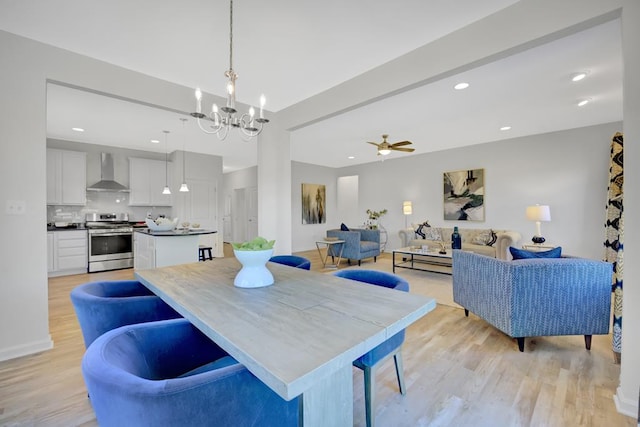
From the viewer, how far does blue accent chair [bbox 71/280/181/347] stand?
4.62 feet

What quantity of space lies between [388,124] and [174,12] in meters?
3.34

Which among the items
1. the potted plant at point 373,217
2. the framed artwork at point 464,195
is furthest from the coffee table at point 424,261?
the potted plant at point 373,217

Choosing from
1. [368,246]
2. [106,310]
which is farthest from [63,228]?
[368,246]

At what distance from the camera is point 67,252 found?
4.93m

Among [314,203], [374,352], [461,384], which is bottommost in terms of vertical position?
[461,384]

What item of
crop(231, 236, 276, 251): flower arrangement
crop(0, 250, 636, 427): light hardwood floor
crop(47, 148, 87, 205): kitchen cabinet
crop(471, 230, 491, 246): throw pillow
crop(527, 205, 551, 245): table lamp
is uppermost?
crop(47, 148, 87, 205): kitchen cabinet

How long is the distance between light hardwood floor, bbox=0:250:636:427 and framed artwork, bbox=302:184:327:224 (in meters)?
5.68

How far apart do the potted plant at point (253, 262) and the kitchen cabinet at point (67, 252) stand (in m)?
5.22

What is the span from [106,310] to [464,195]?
21.5ft

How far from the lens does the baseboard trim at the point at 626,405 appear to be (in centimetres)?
157

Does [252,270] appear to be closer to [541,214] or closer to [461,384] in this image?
[461,384]

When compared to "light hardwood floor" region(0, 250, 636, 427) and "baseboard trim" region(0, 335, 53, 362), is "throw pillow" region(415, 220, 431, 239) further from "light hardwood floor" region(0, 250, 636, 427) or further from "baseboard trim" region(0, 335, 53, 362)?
"baseboard trim" region(0, 335, 53, 362)

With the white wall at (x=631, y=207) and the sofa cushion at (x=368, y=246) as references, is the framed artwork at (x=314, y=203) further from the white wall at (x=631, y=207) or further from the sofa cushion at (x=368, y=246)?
the white wall at (x=631, y=207)

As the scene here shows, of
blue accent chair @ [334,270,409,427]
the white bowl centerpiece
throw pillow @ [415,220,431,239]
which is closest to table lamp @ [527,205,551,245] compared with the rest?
throw pillow @ [415,220,431,239]
